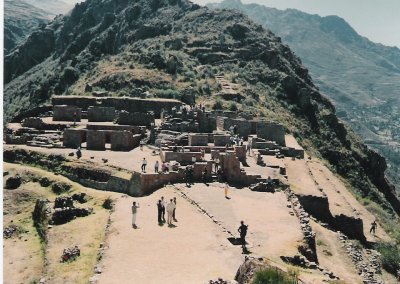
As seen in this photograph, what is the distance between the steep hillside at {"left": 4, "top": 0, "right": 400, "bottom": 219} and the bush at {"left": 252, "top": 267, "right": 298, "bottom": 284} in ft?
157

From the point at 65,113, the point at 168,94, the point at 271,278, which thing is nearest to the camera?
the point at 271,278

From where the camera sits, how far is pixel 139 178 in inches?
1156

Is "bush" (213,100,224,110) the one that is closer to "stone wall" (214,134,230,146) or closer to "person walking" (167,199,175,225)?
"stone wall" (214,134,230,146)

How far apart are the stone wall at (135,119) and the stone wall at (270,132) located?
31.3ft

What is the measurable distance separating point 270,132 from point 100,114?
1457 cm

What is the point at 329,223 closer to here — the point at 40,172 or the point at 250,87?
the point at 40,172

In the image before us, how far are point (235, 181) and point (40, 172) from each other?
11000 mm

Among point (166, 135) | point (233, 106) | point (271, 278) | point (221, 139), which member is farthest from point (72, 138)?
point (233, 106)

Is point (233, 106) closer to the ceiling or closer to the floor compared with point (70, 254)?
closer to the floor

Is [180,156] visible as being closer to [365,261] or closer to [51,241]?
[365,261]

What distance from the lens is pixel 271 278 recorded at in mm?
15414

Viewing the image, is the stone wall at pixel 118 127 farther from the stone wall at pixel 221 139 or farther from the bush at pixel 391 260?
the bush at pixel 391 260

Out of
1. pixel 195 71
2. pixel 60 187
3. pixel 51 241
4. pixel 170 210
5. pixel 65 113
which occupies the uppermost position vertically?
pixel 195 71

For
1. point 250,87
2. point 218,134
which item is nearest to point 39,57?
point 250,87
